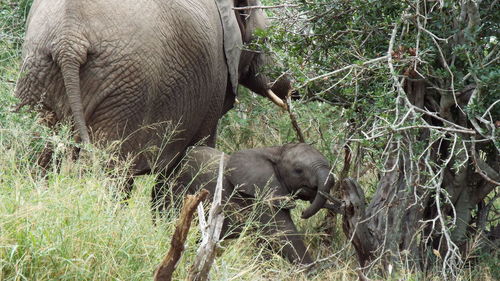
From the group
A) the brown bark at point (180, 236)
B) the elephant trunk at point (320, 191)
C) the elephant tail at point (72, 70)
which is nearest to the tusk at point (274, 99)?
the elephant trunk at point (320, 191)

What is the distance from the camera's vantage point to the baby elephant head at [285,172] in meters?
6.48

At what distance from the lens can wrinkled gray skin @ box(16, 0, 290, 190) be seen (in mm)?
5758

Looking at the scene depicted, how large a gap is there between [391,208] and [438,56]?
39.9 inches

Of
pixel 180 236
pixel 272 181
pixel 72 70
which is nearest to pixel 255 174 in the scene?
pixel 272 181

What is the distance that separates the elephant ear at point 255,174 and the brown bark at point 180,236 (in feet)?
8.56

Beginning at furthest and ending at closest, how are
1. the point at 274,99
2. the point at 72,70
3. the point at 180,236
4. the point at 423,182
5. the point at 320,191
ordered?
the point at 274,99, the point at 320,191, the point at 423,182, the point at 72,70, the point at 180,236

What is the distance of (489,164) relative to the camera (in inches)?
247

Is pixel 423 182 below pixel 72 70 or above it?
below

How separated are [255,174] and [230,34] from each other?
1.11m

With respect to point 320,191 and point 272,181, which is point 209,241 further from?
point 272,181

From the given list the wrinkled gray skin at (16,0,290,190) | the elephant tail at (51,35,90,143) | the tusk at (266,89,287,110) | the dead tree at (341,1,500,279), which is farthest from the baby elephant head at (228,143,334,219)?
the elephant tail at (51,35,90,143)

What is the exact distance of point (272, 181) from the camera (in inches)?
264

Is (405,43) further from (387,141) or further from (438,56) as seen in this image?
(387,141)

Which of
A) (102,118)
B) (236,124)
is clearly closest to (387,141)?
(102,118)
